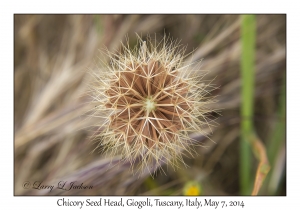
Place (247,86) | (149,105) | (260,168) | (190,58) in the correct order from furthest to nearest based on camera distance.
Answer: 1. (190,58)
2. (247,86)
3. (260,168)
4. (149,105)

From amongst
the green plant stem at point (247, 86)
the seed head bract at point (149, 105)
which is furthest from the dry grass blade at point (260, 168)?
the seed head bract at point (149, 105)

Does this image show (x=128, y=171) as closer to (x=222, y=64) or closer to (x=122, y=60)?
(x=122, y=60)

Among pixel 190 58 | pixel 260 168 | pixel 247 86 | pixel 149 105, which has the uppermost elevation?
pixel 190 58

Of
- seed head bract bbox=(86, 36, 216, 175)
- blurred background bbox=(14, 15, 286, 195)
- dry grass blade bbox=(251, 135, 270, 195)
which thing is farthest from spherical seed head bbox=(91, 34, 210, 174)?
blurred background bbox=(14, 15, 286, 195)

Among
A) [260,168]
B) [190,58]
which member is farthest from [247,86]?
[260,168]

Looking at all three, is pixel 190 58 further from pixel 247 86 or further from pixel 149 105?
pixel 149 105

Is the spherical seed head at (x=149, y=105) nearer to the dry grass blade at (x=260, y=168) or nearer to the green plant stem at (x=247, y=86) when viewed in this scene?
the dry grass blade at (x=260, y=168)

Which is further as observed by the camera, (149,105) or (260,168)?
(260,168)

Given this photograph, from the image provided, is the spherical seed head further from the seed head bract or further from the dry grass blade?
the dry grass blade
